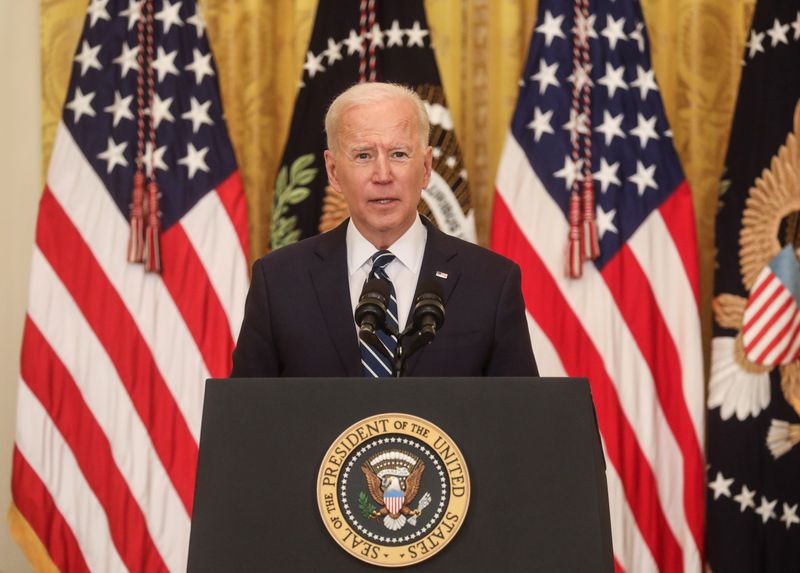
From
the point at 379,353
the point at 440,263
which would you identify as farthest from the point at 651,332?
the point at 379,353

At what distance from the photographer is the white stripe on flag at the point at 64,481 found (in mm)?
4055

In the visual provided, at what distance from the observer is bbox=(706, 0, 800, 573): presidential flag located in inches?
155

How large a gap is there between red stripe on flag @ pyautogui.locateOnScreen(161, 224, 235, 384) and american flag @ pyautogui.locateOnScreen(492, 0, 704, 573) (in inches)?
44.9

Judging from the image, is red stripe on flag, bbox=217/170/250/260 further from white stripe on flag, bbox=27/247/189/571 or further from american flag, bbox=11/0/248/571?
white stripe on flag, bbox=27/247/189/571

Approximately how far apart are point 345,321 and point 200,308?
6.35ft

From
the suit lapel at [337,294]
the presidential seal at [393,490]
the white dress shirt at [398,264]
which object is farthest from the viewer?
the white dress shirt at [398,264]

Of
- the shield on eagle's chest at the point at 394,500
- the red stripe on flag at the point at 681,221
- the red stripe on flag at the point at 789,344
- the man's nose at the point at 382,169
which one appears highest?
the red stripe on flag at the point at 681,221

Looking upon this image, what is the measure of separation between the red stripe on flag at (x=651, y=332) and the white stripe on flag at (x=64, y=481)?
7.23 ft

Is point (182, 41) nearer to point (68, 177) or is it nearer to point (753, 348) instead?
point (68, 177)

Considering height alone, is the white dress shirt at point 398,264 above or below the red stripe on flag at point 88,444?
above

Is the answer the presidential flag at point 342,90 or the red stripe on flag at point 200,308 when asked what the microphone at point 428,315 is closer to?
the presidential flag at point 342,90

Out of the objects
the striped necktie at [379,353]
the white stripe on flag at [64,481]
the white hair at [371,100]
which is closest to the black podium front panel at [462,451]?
the striped necktie at [379,353]

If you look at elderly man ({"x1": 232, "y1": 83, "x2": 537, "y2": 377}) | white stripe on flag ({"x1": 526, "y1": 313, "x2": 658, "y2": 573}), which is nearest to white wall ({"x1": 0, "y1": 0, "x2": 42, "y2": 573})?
white stripe on flag ({"x1": 526, "y1": 313, "x2": 658, "y2": 573})

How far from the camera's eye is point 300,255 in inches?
96.5
